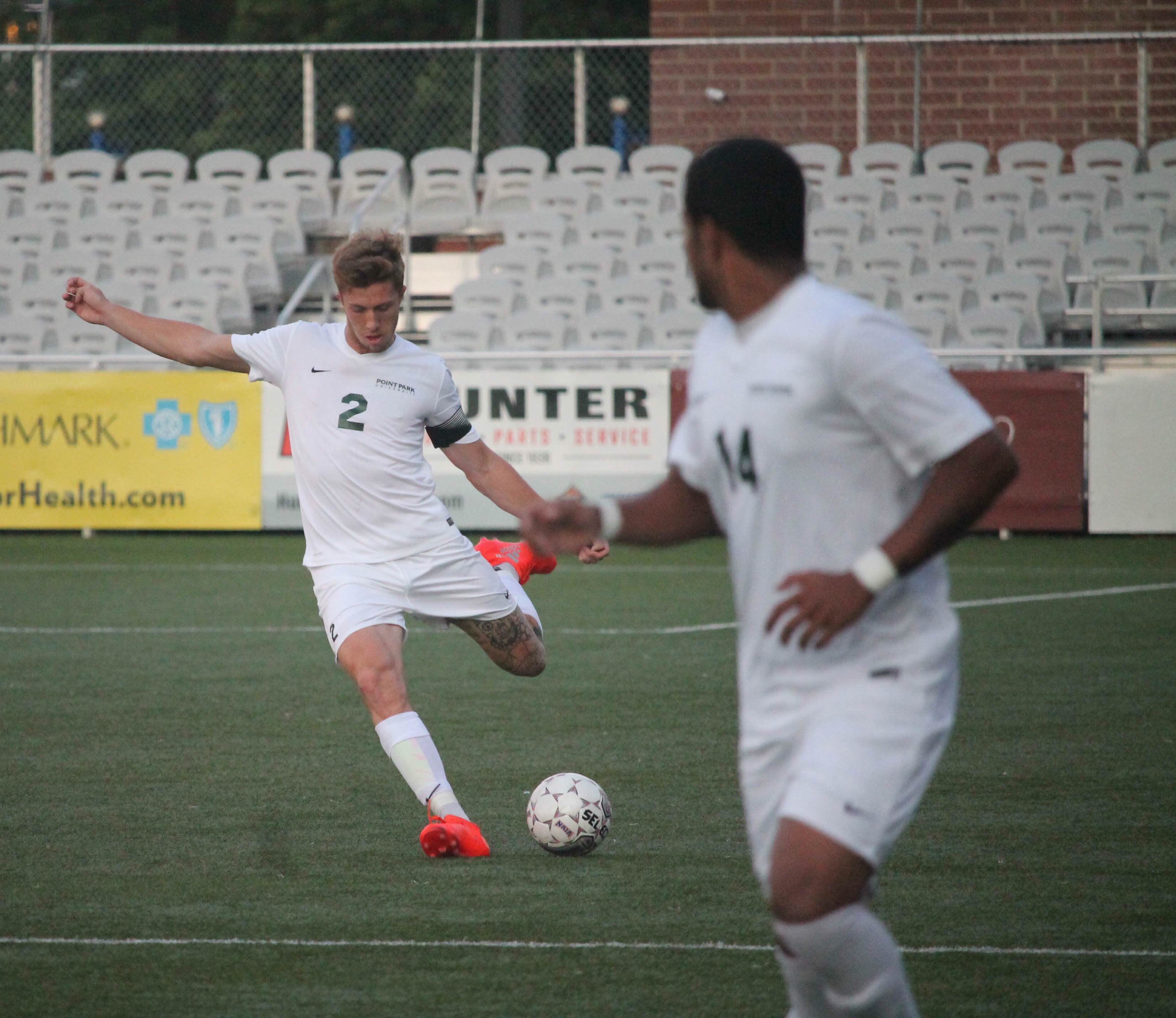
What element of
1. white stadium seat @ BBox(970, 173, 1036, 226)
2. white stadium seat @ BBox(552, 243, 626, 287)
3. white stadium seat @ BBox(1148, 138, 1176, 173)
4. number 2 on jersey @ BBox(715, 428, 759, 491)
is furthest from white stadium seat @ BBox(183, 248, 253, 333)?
number 2 on jersey @ BBox(715, 428, 759, 491)

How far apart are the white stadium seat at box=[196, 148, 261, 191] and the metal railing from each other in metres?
0.87

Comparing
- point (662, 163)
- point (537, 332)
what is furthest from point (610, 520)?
point (662, 163)

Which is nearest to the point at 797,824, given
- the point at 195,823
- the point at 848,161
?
the point at 195,823

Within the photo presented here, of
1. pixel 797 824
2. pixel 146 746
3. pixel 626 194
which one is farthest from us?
pixel 626 194

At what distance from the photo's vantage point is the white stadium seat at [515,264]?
780 inches

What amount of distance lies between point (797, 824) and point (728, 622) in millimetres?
8883

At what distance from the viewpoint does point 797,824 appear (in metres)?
3.08

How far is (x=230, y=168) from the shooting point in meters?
23.1

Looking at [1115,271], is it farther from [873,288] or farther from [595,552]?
[595,552]

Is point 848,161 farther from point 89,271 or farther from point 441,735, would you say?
point 441,735

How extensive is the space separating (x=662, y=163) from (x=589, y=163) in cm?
89

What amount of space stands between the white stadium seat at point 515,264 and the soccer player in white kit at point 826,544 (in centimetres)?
1645

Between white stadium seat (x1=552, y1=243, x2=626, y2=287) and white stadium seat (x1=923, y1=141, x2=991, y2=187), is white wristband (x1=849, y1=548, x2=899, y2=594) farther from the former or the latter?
white stadium seat (x1=923, y1=141, x2=991, y2=187)

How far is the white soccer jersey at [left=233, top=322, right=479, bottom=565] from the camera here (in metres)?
5.87
